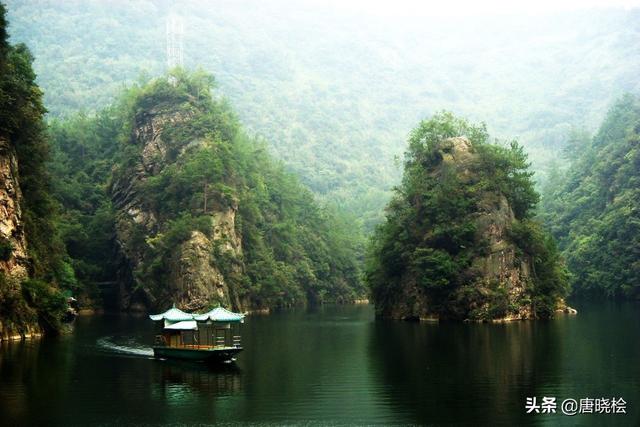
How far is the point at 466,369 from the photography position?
4338 cm

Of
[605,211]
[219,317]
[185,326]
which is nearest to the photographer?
[185,326]

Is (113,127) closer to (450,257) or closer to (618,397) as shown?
(450,257)

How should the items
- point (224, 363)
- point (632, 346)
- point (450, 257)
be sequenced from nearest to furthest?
point (224, 363)
point (632, 346)
point (450, 257)

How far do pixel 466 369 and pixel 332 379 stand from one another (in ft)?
24.8

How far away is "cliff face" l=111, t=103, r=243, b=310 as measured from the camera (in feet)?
320

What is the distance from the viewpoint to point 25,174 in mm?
68438

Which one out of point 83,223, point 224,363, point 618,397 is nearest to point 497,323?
point 224,363

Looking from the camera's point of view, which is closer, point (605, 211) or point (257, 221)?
point (257, 221)

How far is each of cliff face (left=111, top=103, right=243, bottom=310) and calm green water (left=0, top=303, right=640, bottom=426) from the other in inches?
1248

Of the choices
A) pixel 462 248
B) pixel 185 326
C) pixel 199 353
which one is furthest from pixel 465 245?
pixel 199 353

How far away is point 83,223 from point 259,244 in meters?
25.6

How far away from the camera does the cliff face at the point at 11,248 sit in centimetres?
5525

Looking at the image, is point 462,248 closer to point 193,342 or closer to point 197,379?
point 193,342

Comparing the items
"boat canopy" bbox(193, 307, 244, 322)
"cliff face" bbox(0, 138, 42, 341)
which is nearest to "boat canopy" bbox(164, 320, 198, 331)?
"boat canopy" bbox(193, 307, 244, 322)
